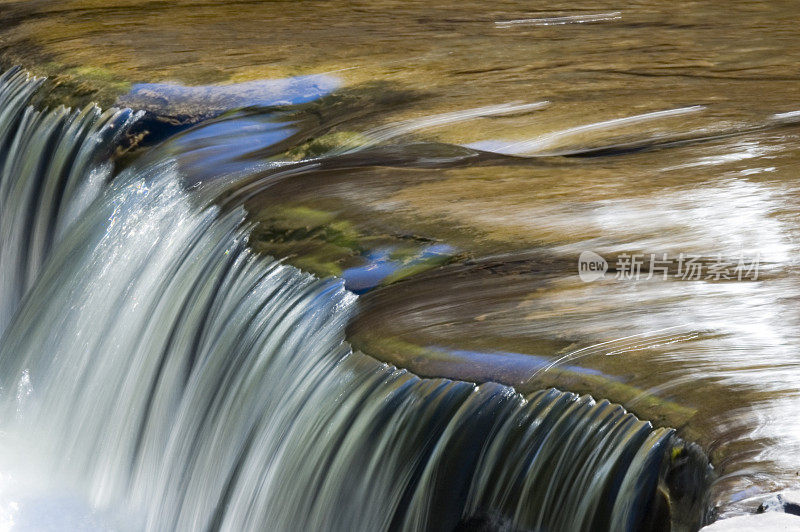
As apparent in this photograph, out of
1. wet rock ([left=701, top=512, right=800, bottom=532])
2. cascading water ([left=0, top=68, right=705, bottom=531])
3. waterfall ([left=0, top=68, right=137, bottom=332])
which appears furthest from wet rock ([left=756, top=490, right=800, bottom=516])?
waterfall ([left=0, top=68, right=137, bottom=332])

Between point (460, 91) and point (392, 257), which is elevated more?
point (460, 91)

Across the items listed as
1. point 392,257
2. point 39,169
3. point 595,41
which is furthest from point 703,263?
point 39,169

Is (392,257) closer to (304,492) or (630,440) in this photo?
(304,492)

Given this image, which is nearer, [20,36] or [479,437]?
[479,437]

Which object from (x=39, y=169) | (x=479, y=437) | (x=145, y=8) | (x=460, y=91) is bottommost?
(x=479, y=437)

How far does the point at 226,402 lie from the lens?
3.55 m

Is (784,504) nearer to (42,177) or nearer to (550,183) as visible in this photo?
(550,183)

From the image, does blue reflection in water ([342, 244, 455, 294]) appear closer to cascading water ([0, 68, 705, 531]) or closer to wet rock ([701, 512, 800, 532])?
cascading water ([0, 68, 705, 531])

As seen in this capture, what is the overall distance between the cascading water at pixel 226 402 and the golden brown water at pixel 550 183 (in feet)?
0.32

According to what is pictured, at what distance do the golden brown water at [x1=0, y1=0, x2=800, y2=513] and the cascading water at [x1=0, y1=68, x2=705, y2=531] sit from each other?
98 mm

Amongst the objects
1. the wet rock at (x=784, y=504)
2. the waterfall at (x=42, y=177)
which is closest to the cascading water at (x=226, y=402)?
the waterfall at (x=42, y=177)

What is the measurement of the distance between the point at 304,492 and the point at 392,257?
0.76 meters

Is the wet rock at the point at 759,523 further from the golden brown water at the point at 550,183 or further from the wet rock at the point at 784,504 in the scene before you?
the golden brown water at the point at 550,183

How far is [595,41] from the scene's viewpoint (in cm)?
560
